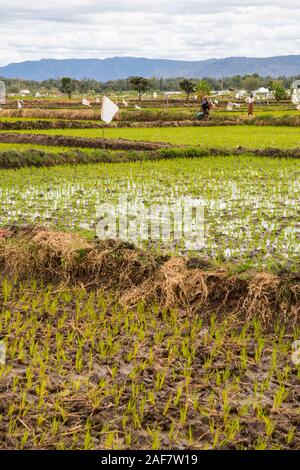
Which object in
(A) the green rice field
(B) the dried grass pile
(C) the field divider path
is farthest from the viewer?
(C) the field divider path

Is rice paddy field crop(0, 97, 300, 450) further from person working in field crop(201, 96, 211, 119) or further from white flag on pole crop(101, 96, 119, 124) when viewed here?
person working in field crop(201, 96, 211, 119)

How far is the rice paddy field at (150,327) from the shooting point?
2973 millimetres

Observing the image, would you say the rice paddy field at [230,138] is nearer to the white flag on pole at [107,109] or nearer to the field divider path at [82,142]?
the field divider path at [82,142]

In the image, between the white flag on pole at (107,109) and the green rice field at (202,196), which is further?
the white flag on pole at (107,109)

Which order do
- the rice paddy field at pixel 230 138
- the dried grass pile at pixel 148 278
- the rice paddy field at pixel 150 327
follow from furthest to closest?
the rice paddy field at pixel 230 138
the dried grass pile at pixel 148 278
the rice paddy field at pixel 150 327

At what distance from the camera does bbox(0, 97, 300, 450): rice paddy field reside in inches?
117

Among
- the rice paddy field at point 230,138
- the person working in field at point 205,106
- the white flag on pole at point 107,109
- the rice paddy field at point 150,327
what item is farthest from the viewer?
the person working in field at point 205,106

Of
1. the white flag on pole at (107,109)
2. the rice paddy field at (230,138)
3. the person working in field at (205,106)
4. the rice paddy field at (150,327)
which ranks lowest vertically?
the rice paddy field at (150,327)

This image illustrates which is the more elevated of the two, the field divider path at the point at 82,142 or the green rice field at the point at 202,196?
the field divider path at the point at 82,142

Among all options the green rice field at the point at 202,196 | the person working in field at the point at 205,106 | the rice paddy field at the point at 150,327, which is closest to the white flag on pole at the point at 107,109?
the green rice field at the point at 202,196

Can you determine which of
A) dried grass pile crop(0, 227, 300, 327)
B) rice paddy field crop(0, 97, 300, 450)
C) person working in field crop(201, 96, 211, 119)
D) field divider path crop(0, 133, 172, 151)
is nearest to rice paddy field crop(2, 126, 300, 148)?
field divider path crop(0, 133, 172, 151)

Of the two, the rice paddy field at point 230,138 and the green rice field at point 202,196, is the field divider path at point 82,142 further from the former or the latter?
the green rice field at point 202,196

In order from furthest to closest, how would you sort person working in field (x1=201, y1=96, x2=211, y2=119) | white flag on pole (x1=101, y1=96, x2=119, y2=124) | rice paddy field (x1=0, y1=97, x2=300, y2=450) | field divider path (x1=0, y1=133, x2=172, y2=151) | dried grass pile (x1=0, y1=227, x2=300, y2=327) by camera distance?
1. person working in field (x1=201, y1=96, x2=211, y2=119)
2. field divider path (x1=0, y1=133, x2=172, y2=151)
3. white flag on pole (x1=101, y1=96, x2=119, y2=124)
4. dried grass pile (x1=0, y1=227, x2=300, y2=327)
5. rice paddy field (x1=0, y1=97, x2=300, y2=450)

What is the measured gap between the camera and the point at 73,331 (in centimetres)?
410
